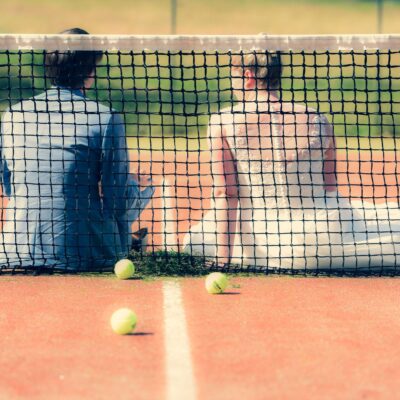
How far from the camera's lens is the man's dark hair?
571 cm

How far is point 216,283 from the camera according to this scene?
5.30 meters

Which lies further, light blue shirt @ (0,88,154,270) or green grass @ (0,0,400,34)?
green grass @ (0,0,400,34)

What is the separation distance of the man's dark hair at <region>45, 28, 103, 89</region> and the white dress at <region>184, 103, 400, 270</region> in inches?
34.6

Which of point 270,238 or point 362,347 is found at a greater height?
point 270,238

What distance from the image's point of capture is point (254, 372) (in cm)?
402

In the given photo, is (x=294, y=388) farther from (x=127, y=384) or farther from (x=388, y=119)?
(x=388, y=119)

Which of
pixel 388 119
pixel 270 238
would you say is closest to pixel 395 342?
pixel 270 238

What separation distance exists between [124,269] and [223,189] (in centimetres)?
79

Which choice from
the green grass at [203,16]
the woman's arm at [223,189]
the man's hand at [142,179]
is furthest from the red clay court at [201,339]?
the green grass at [203,16]

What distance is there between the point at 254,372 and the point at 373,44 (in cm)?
244

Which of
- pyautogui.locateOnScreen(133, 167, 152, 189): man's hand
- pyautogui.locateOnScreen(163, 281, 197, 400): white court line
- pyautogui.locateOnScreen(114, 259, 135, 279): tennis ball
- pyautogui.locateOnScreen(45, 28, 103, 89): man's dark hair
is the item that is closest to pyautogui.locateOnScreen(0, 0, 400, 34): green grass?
pyautogui.locateOnScreen(133, 167, 152, 189): man's hand

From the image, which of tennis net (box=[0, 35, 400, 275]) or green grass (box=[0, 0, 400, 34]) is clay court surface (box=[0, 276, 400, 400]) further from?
green grass (box=[0, 0, 400, 34])

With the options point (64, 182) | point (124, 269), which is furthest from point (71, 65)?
point (124, 269)

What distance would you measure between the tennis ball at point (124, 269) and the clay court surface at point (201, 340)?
0.21 ft
